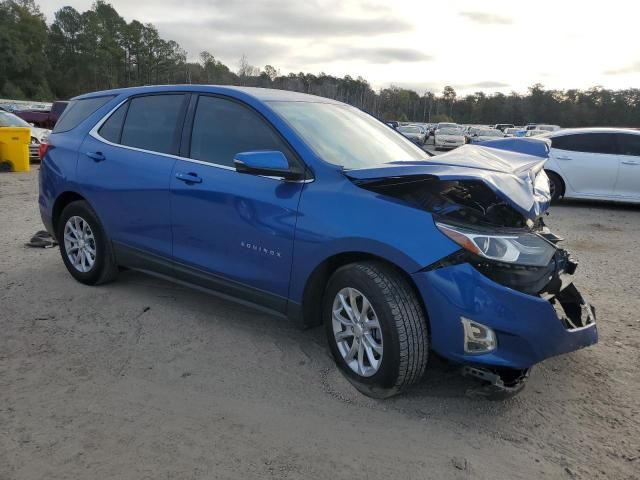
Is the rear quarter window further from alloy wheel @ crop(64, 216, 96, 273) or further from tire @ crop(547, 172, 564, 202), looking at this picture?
tire @ crop(547, 172, 564, 202)

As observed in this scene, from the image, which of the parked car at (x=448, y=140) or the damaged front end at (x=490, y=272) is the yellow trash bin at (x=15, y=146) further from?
the parked car at (x=448, y=140)

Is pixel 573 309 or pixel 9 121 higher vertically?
pixel 9 121

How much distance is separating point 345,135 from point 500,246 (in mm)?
1498

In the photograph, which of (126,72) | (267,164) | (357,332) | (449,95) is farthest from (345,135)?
(449,95)

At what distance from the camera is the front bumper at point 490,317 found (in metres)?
2.70

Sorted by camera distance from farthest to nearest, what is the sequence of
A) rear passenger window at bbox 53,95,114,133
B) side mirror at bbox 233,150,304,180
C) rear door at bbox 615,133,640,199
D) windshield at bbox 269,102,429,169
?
rear door at bbox 615,133,640,199 < rear passenger window at bbox 53,95,114,133 < windshield at bbox 269,102,429,169 < side mirror at bbox 233,150,304,180

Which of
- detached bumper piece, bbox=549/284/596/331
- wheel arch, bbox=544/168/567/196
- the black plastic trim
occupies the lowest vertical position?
the black plastic trim

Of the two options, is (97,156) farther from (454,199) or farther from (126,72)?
(126,72)

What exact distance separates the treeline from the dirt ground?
211 ft

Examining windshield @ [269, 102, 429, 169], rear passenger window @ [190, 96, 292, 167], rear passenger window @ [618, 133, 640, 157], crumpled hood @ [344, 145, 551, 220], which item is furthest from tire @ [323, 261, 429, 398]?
rear passenger window @ [618, 133, 640, 157]

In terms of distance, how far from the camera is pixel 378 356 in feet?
9.96

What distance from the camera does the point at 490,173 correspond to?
2.87 meters

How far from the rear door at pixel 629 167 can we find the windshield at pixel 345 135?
7.24 meters

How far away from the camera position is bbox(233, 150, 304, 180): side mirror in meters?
3.19
